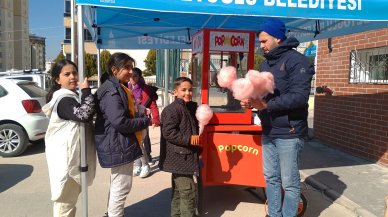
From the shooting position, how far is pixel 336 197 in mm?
4922

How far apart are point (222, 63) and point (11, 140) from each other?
5.27 m

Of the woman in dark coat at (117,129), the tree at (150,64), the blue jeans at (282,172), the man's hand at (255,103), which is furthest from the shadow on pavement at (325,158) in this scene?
the tree at (150,64)

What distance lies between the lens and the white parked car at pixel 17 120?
7.54 m

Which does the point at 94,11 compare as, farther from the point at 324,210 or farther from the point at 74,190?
the point at 324,210

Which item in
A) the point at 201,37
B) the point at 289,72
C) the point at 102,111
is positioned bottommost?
the point at 102,111

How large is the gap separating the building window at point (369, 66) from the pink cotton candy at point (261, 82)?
4.11 m

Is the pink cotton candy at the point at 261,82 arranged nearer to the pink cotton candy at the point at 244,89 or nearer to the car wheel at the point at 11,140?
the pink cotton candy at the point at 244,89

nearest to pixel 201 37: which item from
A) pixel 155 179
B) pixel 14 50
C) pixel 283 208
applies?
pixel 283 208

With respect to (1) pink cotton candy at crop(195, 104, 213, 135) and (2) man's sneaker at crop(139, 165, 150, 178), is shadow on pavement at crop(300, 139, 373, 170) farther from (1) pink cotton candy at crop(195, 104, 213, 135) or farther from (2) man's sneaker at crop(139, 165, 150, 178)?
(1) pink cotton candy at crop(195, 104, 213, 135)

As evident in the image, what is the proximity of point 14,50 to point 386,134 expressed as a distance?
94.5m

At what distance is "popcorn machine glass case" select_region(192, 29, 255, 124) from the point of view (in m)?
4.34

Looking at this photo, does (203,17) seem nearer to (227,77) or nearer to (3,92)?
(227,77)

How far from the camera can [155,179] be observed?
231 inches

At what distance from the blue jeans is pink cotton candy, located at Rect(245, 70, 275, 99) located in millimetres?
527
